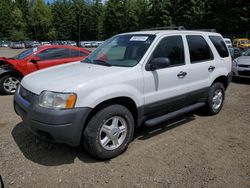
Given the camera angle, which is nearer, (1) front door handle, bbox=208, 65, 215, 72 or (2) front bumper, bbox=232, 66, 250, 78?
(1) front door handle, bbox=208, 65, 215, 72

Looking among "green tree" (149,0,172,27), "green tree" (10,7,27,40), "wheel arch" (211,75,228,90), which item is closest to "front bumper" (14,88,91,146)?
"wheel arch" (211,75,228,90)

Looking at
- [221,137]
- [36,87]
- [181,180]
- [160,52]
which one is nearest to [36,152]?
[36,87]

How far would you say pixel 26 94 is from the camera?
344 centimetres

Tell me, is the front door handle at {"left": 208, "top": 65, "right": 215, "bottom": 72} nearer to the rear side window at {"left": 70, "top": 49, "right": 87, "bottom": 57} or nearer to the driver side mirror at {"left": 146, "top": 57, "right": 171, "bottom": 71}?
the driver side mirror at {"left": 146, "top": 57, "right": 171, "bottom": 71}

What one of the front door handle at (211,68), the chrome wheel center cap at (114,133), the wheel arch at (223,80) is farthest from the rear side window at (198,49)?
the chrome wheel center cap at (114,133)

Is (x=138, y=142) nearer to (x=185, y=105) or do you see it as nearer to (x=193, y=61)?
(x=185, y=105)

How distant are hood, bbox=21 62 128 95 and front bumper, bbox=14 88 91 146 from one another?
240 mm

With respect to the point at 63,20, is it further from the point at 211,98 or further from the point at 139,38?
the point at 139,38

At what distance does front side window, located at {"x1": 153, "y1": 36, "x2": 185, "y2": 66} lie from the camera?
3977 millimetres

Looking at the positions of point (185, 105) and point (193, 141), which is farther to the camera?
point (185, 105)

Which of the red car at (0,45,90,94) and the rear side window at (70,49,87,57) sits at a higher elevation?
the rear side window at (70,49,87,57)

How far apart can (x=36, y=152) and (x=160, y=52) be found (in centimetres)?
258

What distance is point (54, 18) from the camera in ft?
225

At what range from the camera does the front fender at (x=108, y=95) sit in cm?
306
